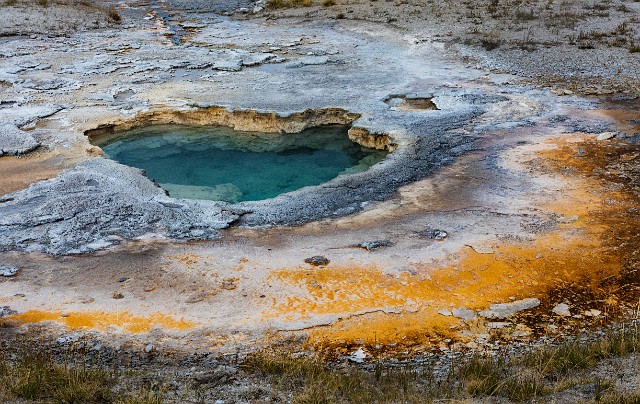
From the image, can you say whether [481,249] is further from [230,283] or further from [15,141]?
[15,141]

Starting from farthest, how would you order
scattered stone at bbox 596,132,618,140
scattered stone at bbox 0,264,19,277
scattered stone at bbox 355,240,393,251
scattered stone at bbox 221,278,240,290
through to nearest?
scattered stone at bbox 596,132,618,140, scattered stone at bbox 355,240,393,251, scattered stone at bbox 0,264,19,277, scattered stone at bbox 221,278,240,290

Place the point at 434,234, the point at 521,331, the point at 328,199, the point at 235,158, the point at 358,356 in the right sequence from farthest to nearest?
the point at 235,158 → the point at 328,199 → the point at 434,234 → the point at 521,331 → the point at 358,356

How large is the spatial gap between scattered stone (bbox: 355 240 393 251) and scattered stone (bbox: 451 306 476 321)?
108 centimetres

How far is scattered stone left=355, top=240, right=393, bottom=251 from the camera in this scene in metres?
5.22

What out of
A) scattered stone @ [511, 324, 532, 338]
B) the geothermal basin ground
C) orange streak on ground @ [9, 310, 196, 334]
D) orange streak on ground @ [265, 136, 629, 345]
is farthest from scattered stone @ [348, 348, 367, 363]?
orange streak on ground @ [9, 310, 196, 334]

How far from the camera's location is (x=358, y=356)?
3.88 m

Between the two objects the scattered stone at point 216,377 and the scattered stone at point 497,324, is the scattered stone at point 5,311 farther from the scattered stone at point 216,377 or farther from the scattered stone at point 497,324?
the scattered stone at point 497,324

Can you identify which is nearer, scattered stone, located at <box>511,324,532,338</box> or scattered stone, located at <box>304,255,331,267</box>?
scattered stone, located at <box>511,324,532,338</box>

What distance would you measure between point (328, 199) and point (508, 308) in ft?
8.01

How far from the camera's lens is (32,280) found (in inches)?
189

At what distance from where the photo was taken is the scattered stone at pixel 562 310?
4285 millimetres

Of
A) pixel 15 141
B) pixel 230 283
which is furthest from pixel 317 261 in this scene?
pixel 15 141

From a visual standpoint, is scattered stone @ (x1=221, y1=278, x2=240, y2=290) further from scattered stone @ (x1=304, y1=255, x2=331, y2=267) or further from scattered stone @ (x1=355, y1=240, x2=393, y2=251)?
scattered stone @ (x1=355, y1=240, x2=393, y2=251)

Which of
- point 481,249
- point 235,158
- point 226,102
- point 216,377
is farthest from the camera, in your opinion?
point 226,102
